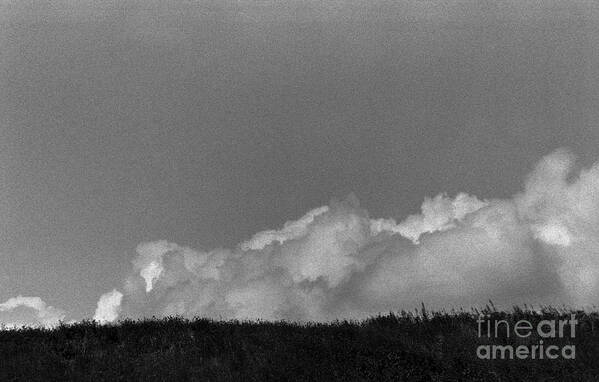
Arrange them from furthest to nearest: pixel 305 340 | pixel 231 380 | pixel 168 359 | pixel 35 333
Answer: pixel 35 333, pixel 305 340, pixel 168 359, pixel 231 380

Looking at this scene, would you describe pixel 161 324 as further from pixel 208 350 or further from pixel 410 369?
pixel 410 369

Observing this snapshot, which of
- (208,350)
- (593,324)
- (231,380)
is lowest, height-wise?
(231,380)

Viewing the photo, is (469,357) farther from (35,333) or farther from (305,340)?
(35,333)

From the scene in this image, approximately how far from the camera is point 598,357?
9.21 m

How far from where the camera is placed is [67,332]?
11.9 metres

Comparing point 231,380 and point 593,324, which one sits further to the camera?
point 593,324

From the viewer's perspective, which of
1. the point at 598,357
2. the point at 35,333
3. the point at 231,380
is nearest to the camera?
the point at 231,380

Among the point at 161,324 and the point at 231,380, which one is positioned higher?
the point at 161,324

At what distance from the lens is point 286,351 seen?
9820 millimetres

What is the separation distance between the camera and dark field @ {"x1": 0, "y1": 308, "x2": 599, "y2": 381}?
8.86 metres

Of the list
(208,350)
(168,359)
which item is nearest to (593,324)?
(208,350)

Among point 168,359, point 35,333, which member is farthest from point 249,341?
point 35,333

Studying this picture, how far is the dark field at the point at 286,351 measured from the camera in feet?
29.1

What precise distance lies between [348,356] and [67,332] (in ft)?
21.4
